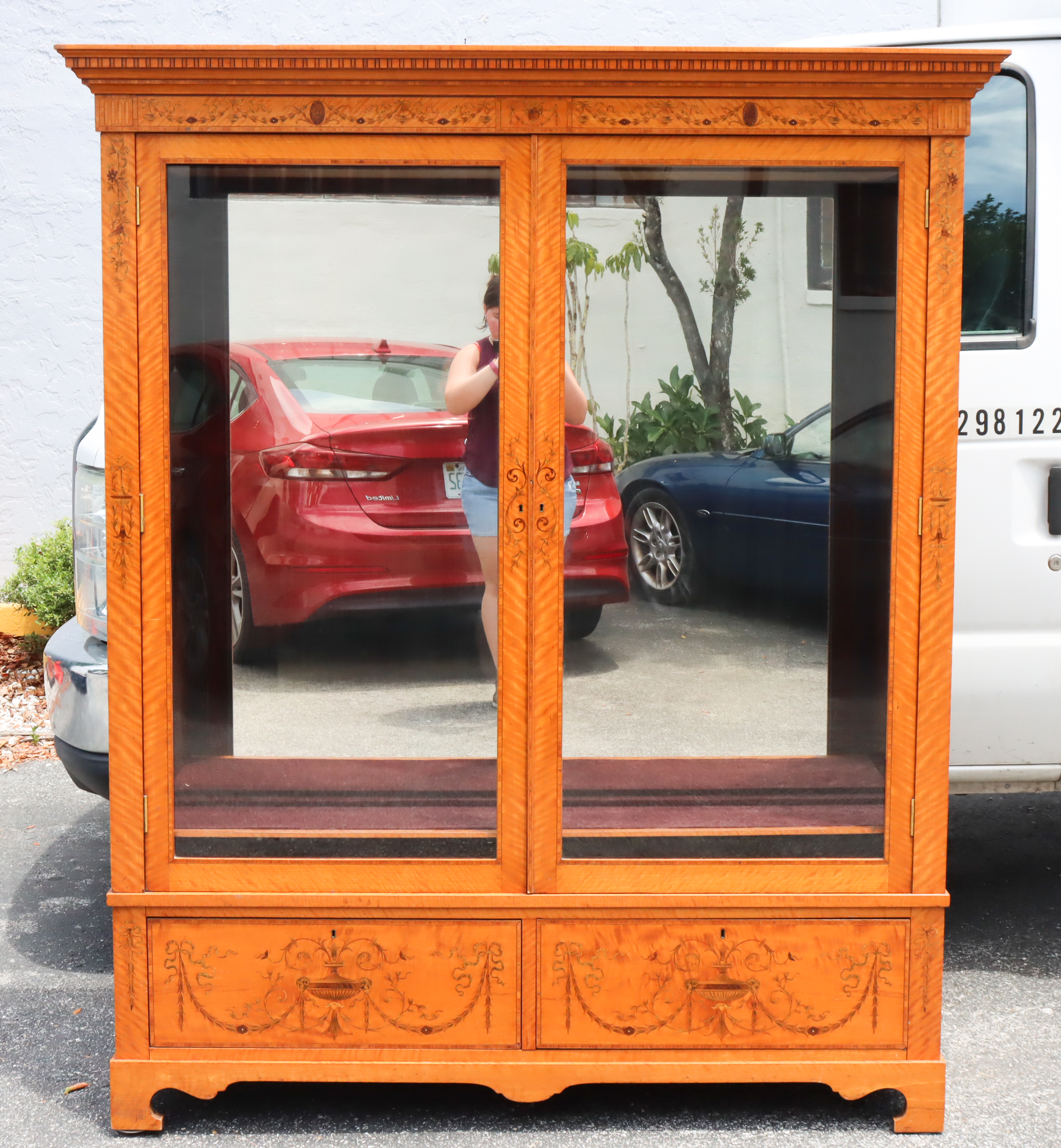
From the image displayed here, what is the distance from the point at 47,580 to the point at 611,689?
4.29 metres

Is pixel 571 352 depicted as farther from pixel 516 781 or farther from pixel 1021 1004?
pixel 1021 1004

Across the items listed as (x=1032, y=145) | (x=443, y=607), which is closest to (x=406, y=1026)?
(x=443, y=607)

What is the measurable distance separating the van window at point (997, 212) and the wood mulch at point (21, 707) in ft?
14.1

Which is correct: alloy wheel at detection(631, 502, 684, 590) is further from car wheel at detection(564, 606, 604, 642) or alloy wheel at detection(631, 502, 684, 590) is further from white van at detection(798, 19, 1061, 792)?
white van at detection(798, 19, 1061, 792)

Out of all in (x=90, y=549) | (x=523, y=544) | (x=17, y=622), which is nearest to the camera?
(x=523, y=544)

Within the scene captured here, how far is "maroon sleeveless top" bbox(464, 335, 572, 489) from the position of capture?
2684 mm

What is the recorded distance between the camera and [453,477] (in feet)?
9.05

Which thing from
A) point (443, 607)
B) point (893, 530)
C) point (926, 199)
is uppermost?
point (926, 199)

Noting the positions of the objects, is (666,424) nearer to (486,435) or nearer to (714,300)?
(714,300)

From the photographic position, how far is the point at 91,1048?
3168 millimetres

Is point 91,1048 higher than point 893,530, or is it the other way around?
point 893,530

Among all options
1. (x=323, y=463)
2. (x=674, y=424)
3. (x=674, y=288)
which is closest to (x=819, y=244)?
(x=674, y=288)

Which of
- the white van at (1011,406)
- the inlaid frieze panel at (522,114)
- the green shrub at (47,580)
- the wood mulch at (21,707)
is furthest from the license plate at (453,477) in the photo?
the green shrub at (47,580)

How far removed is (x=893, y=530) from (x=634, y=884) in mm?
920
